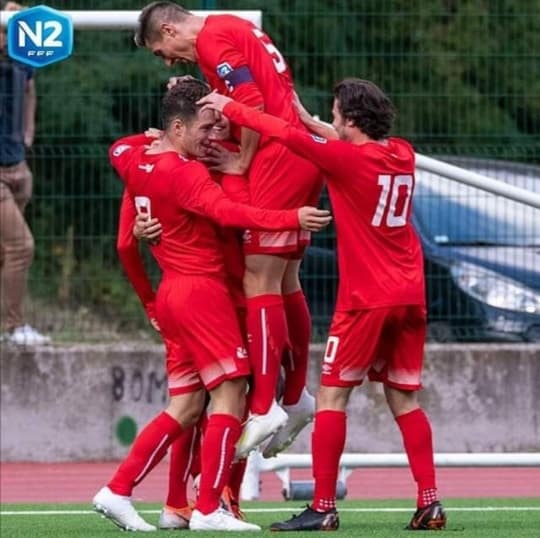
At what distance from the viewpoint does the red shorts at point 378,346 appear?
371 inches

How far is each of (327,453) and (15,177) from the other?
17.3 feet

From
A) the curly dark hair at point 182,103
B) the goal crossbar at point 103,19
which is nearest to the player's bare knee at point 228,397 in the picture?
the curly dark hair at point 182,103

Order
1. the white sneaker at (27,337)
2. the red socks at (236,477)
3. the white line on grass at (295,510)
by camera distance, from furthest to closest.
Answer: the white sneaker at (27,337)
the white line on grass at (295,510)
the red socks at (236,477)

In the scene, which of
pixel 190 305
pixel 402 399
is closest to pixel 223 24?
pixel 190 305

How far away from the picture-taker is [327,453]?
31.6 feet

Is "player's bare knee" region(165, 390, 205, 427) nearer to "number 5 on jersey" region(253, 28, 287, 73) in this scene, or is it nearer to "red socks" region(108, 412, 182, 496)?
"red socks" region(108, 412, 182, 496)

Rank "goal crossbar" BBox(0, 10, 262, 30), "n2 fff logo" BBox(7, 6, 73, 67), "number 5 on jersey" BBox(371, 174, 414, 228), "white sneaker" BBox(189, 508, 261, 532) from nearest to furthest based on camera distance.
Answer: "white sneaker" BBox(189, 508, 261, 532) → "number 5 on jersey" BBox(371, 174, 414, 228) → "n2 fff logo" BBox(7, 6, 73, 67) → "goal crossbar" BBox(0, 10, 262, 30)

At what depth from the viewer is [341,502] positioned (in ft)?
39.4

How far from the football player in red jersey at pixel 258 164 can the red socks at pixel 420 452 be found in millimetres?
563

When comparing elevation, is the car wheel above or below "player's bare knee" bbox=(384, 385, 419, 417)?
below

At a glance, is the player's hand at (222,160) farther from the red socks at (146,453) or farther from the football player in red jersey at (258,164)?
the red socks at (146,453)

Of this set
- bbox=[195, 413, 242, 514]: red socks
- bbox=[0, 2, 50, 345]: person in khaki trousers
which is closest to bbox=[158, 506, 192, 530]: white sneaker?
bbox=[195, 413, 242, 514]: red socks

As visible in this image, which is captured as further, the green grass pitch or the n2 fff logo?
the n2 fff logo

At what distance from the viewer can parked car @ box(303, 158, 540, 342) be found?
1421 cm
